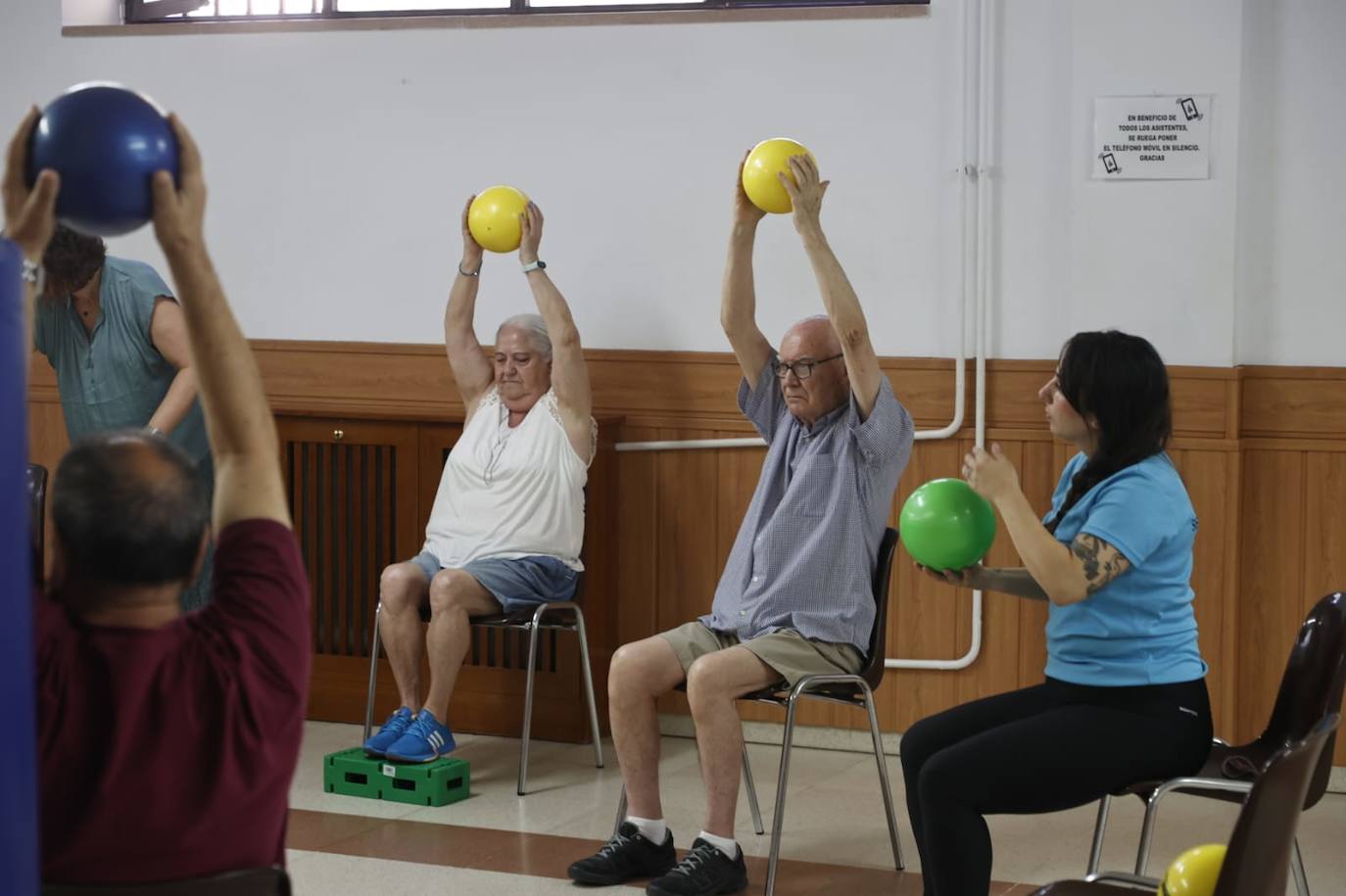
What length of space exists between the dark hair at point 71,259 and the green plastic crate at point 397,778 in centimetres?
136

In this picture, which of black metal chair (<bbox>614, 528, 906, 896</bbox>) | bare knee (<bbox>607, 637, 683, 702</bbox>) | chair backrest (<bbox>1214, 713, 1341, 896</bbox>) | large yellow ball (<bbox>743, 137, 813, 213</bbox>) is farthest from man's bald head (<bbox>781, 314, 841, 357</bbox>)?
chair backrest (<bbox>1214, 713, 1341, 896</bbox>)

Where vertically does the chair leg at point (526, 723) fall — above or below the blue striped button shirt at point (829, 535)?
below

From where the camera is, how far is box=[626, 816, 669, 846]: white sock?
340cm

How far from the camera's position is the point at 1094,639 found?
108 inches

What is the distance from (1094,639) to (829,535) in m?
0.82

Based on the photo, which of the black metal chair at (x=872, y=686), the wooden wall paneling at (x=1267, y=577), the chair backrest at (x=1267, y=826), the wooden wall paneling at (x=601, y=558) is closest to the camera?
the chair backrest at (x=1267, y=826)

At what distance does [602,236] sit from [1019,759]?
8.07 feet

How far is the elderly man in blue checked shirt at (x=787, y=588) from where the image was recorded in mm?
3320

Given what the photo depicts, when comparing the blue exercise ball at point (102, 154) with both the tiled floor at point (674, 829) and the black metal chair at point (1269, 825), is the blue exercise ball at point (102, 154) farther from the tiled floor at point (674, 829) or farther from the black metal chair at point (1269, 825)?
the tiled floor at point (674, 829)

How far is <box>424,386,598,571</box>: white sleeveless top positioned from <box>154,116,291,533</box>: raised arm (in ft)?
8.99

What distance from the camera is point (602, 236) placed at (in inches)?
183

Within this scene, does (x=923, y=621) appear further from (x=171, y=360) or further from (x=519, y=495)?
(x=171, y=360)

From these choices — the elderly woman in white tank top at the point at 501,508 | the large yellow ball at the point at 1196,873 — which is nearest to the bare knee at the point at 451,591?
the elderly woman in white tank top at the point at 501,508

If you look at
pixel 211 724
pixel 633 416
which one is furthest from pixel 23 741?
pixel 633 416
